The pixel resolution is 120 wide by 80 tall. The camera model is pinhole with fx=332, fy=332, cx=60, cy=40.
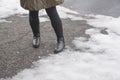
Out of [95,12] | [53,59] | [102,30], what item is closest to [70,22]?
[102,30]

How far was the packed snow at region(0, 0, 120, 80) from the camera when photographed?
4027 mm

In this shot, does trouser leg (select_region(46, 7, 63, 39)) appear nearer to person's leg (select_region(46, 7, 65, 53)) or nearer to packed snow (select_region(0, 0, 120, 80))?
person's leg (select_region(46, 7, 65, 53))

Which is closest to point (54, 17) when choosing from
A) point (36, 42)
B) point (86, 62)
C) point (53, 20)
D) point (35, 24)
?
point (53, 20)

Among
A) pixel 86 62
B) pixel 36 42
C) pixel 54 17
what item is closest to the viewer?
pixel 86 62

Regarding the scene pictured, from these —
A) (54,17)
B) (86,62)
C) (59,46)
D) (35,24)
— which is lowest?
(86,62)

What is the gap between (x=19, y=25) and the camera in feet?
21.0

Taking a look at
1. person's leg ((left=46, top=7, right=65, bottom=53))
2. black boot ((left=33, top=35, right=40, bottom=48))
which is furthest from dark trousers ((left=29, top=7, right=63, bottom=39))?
black boot ((left=33, top=35, right=40, bottom=48))

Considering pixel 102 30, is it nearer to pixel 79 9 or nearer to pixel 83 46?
pixel 83 46

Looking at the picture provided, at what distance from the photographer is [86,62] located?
4418mm

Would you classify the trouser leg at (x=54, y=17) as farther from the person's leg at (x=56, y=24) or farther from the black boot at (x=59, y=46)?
the black boot at (x=59, y=46)

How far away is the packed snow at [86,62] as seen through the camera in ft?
13.2

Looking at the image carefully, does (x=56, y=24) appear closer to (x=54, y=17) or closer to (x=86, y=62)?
(x=54, y=17)

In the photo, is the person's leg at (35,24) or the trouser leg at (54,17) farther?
the person's leg at (35,24)

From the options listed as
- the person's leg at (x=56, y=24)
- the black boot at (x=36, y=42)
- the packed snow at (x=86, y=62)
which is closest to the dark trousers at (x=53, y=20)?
the person's leg at (x=56, y=24)
